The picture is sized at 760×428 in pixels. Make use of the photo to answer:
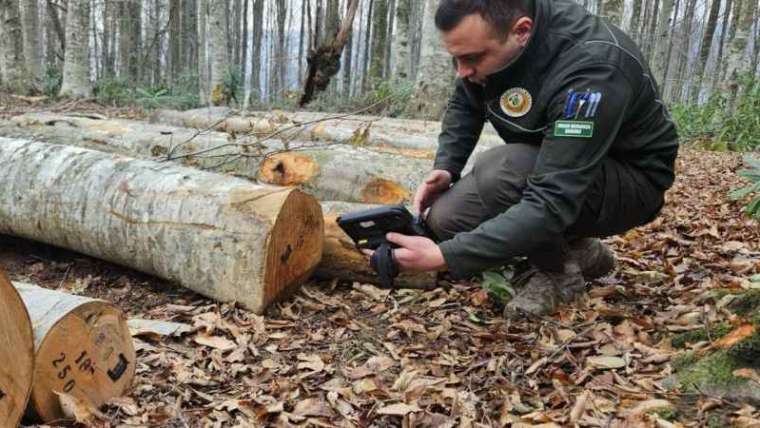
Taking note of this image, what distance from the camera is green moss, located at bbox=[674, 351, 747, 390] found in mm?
1861

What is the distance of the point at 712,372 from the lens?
1.91 metres

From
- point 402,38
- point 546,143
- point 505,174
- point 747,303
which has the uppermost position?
point 402,38

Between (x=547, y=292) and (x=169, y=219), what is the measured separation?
1.86 meters

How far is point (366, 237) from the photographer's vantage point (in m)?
2.37

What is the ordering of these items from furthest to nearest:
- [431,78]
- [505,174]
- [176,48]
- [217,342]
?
1. [176,48]
2. [431,78]
3. [217,342]
4. [505,174]

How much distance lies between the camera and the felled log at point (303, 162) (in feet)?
13.0

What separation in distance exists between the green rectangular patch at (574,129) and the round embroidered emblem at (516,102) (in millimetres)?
272

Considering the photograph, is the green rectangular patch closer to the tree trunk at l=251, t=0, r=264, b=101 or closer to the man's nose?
the man's nose

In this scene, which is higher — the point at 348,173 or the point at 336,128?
the point at 336,128

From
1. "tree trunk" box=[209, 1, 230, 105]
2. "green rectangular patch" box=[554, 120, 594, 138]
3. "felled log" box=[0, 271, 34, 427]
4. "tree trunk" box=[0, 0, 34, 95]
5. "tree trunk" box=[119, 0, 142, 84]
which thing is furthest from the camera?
"tree trunk" box=[119, 0, 142, 84]

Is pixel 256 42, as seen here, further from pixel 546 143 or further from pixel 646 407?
pixel 646 407

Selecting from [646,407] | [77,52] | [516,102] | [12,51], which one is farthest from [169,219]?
[12,51]

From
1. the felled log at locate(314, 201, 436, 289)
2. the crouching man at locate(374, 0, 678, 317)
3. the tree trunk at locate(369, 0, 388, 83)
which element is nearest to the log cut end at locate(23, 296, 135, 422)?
the crouching man at locate(374, 0, 678, 317)

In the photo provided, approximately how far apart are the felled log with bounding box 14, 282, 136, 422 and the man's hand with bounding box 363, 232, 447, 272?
3.28 feet
